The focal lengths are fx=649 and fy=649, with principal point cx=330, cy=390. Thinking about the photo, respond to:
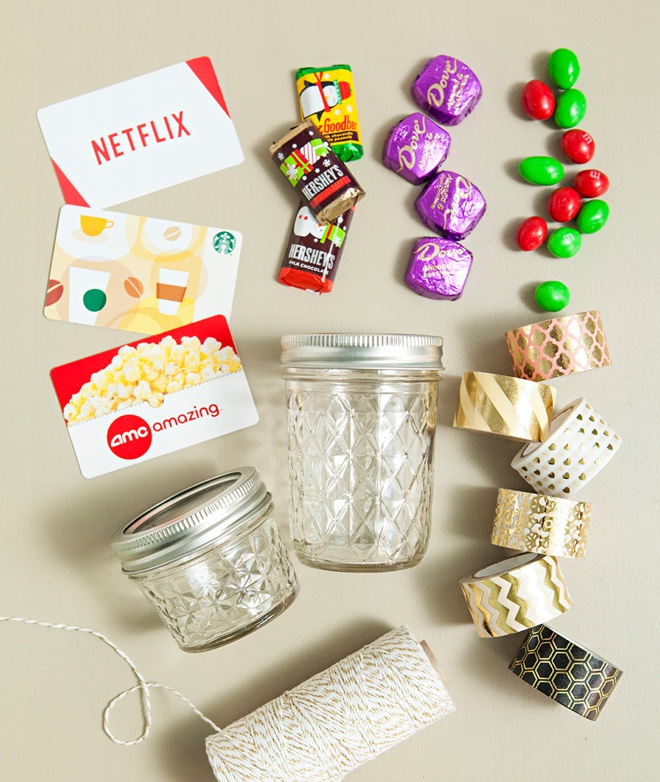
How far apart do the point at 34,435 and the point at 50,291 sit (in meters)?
0.20

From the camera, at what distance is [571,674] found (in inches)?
32.8

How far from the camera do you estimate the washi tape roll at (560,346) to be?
0.83 metres

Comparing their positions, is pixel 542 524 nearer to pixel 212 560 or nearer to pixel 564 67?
pixel 212 560

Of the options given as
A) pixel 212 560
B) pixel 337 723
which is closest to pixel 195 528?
pixel 212 560

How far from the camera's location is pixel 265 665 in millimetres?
917

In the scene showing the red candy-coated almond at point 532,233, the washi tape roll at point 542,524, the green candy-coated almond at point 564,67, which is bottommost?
the washi tape roll at point 542,524

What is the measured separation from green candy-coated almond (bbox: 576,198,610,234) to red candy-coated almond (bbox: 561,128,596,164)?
6 cm

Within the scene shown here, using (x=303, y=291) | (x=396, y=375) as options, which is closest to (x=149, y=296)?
(x=303, y=291)

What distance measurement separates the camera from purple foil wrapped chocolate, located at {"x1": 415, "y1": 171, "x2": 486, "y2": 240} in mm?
870

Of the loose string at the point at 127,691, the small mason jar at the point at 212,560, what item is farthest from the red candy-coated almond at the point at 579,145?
the loose string at the point at 127,691

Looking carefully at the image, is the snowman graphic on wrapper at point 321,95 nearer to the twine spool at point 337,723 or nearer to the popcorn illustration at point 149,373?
the popcorn illustration at point 149,373

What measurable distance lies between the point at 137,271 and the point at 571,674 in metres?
0.79

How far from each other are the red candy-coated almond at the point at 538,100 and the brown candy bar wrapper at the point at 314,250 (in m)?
0.28

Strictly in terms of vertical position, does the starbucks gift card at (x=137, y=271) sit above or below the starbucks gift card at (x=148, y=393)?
above
